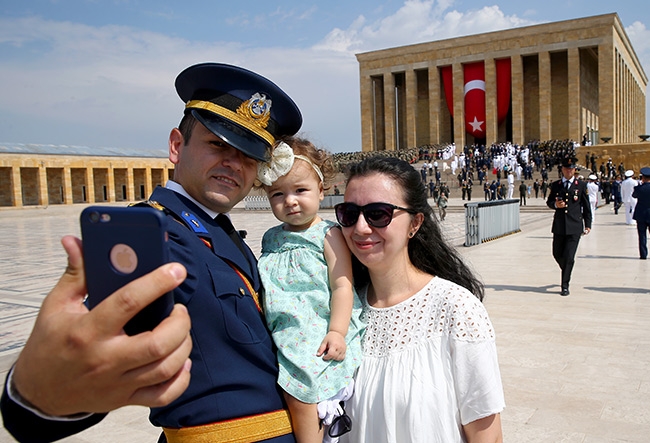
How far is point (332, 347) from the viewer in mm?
1554

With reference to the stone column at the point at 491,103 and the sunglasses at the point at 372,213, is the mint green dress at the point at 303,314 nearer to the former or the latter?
the sunglasses at the point at 372,213

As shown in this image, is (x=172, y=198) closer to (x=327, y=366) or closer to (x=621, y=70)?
(x=327, y=366)

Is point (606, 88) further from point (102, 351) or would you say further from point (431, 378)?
point (102, 351)

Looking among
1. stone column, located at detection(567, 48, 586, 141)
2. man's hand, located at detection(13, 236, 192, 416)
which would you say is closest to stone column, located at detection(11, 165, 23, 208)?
stone column, located at detection(567, 48, 586, 141)

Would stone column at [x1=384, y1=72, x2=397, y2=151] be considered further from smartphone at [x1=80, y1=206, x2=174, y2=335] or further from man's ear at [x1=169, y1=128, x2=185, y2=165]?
smartphone at [x1=80, y1=206, x2=174, y2=335]

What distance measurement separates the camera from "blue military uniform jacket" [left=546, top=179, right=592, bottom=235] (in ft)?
23.8

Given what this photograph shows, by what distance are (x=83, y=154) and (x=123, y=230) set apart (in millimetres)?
48514

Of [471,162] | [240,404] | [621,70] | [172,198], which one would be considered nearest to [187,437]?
[240,404]

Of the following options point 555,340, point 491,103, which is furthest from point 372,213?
point 491,103

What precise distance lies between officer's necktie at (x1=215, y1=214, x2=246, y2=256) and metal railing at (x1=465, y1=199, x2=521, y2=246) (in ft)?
36.5

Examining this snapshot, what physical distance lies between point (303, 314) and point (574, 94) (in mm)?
Answer: 46306

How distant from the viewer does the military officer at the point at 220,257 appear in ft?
4.16

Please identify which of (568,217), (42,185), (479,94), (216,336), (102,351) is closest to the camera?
(102,351)

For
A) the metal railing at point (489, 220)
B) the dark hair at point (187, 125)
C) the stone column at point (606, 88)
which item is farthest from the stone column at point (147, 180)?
the dark hair at point (187, 125)
